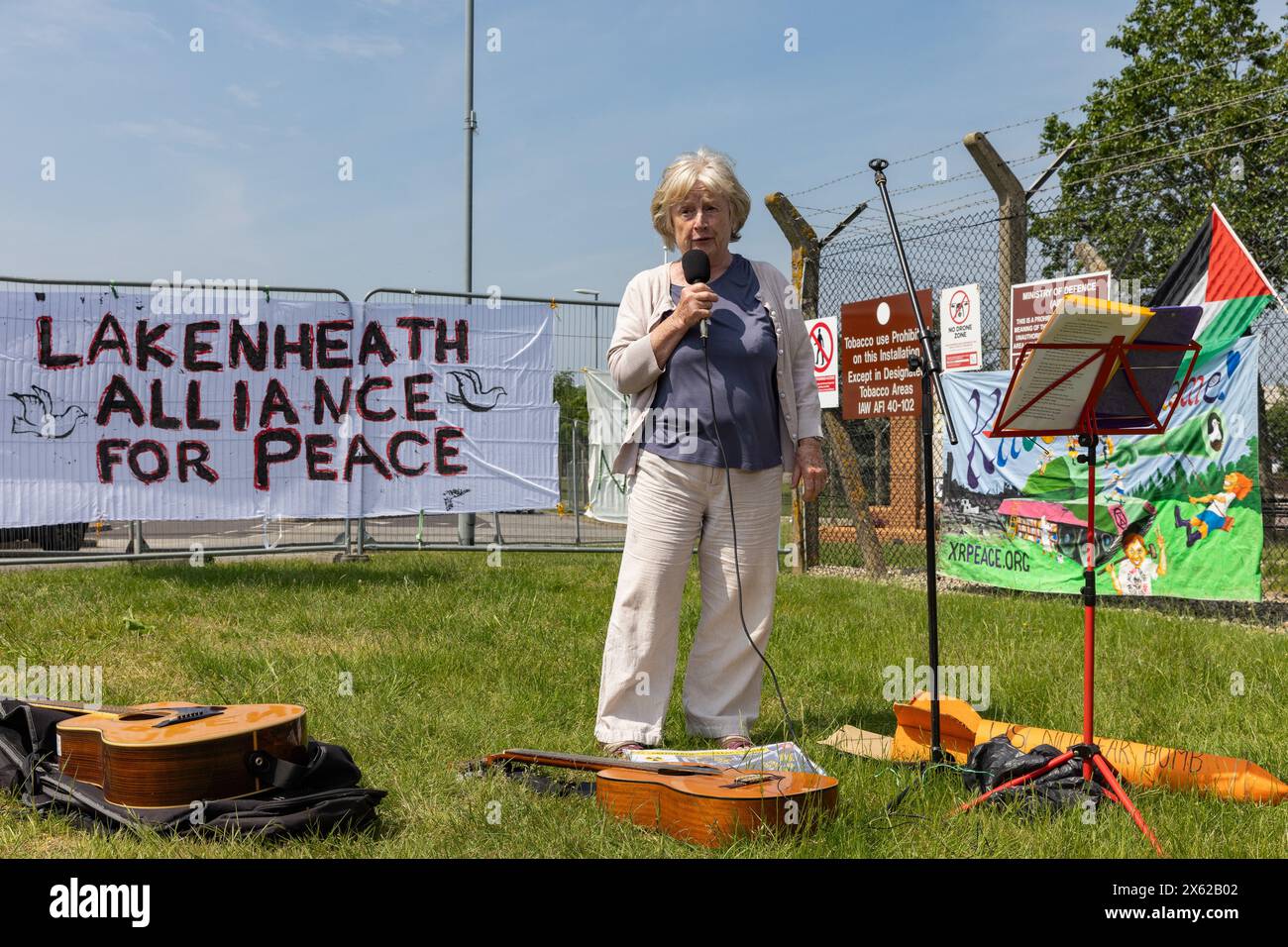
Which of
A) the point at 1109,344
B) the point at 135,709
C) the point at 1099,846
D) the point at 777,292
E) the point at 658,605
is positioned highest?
the point at 777,292

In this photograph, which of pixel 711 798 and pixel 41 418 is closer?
pixel 711 798

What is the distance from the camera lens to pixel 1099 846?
3.15m

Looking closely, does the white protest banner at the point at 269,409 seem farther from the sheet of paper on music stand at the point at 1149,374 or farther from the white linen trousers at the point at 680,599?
the sheet of paper on music stand at the point at 1149,374

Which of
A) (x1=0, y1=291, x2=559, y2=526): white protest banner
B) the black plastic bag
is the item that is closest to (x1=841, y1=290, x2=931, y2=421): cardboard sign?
(x1=0, y1=291, x2=559, y2=526): white protest banner

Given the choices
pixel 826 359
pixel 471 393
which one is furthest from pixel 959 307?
pixel 471 393

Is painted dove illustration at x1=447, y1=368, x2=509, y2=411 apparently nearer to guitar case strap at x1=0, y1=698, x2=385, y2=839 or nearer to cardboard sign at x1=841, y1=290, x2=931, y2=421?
cardboard sign at x1=841, y1=290, x2=931, y2=421

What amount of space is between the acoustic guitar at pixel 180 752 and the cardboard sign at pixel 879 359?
7302 mm

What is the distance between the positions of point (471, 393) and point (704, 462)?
6239mm

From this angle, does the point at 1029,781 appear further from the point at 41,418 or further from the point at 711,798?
the point at 41,418

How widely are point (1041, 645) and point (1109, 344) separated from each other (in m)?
3.43

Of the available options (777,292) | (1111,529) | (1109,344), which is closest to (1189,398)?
(1111,529)

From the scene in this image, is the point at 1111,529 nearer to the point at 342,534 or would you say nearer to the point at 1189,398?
the point at 1189,398

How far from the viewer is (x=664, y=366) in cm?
423

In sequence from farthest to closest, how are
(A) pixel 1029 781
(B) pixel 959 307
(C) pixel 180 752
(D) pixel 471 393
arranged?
(D) pixel 471 393
(B) pixel 959 307
(A) pixel 1029 781
(C) pixel 180 752
